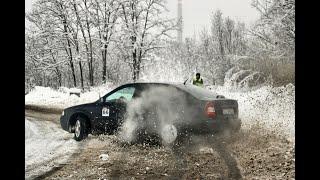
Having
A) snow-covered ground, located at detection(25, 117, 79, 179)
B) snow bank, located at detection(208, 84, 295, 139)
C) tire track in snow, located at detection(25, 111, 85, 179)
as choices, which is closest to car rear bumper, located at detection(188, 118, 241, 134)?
snow bank, located at detection(208, 84, 295, 139)

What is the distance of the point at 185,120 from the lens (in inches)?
292

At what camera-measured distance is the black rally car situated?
24.2ft

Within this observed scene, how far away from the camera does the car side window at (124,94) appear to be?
325 inches

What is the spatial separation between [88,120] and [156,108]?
6.01 ft

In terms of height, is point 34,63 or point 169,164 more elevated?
point 34,63

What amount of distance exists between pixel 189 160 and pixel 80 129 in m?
3.21

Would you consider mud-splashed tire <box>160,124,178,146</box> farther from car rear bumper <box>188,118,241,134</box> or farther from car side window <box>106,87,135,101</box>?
car side window <box>106,87,135,101</box>

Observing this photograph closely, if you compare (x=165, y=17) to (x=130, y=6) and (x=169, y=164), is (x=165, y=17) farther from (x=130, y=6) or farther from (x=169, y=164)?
(x=169, y=164)

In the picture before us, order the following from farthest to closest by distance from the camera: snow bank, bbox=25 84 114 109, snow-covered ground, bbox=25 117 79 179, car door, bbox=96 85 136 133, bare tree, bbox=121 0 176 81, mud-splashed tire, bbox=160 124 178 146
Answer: bare tree, bbox=121 0 176 81
snow bank, bbox=25 84 114 109
car door, bbox=96 85 136 133
mud-splashed tire, bbox=160 124 178 146
snow-covered ground, bbox=25 117 79 179

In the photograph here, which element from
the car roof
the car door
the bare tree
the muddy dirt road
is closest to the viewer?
the muddy dirt road

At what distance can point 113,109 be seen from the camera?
27.2ft

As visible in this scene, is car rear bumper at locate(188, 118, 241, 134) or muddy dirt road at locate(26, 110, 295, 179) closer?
muddy dirt road at locate(26, 110, 295, 179)

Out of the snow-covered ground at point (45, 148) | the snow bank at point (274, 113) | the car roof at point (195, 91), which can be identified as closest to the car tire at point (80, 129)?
the snow-covered ground at point (45, 148)
